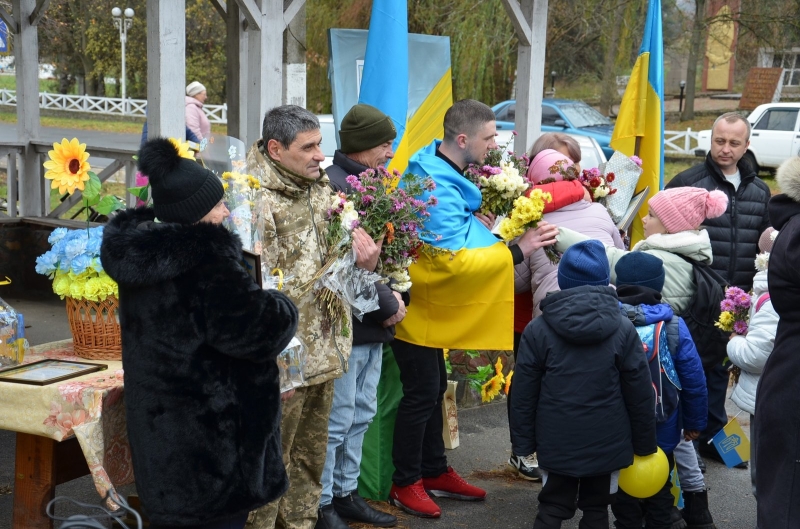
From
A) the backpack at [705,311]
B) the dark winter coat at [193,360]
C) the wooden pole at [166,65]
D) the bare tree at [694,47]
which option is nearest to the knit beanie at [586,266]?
the backpack at [705,311]

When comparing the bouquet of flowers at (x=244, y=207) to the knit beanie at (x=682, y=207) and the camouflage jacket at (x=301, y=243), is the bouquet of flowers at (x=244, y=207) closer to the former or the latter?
the camouflage jacket at (x=301, y=243)

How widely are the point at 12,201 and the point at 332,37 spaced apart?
4.32m

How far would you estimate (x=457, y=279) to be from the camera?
446 cm

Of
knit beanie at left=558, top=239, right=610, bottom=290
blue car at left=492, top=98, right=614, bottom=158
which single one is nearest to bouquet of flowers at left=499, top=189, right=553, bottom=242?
knit beanie at left=558, top=239, right=610, bottom=290

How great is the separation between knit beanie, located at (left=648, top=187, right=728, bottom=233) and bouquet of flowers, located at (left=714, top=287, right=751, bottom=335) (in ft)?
1.28

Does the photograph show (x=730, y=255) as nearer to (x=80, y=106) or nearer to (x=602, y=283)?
(x=602, y=283)

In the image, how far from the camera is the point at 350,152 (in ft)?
13.8

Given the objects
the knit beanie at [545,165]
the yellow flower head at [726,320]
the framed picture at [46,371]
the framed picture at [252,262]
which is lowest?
the framed picture at [46,371]

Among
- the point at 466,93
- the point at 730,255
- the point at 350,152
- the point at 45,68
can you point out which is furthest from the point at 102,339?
the point at 45,68

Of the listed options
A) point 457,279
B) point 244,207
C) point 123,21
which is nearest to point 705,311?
point 457,279

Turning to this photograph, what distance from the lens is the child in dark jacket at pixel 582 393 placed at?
3.53 metres

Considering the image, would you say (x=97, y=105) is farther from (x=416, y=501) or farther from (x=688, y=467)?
→ (x=688, y=467)

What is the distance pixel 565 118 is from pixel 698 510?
15.1 metres

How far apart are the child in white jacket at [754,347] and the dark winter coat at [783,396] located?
0.90 feet
